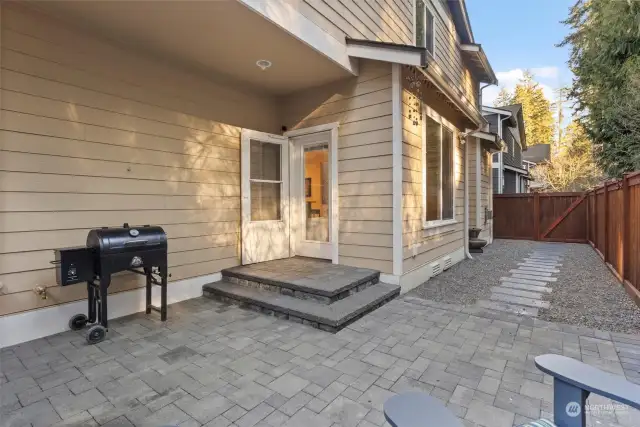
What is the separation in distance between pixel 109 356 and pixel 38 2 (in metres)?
3.20

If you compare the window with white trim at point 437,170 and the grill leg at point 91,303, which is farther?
the window with white trim at point 437,170

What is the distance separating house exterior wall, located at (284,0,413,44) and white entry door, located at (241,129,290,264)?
1833 millimetres

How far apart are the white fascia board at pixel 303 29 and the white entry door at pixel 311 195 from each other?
1.13 m

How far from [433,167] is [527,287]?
2318 mm

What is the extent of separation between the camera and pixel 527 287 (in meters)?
4.86

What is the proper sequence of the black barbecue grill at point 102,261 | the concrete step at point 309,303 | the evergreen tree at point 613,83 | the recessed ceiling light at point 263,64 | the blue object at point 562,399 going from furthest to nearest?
the evergreen tree at point 613,83, the recessed ceiling light at point 263,64, the concrete step at point 309,303, the black barbecue grill at point 102,261, the blue object at point 562,399

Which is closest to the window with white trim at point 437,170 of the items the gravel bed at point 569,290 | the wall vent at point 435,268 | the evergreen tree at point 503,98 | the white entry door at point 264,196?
the wall vent at point 435,268

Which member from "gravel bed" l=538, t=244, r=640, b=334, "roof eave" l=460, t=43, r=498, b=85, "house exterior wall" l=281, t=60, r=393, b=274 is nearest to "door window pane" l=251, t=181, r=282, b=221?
"house exterior wall" l=281, t=60, r=393, b=274

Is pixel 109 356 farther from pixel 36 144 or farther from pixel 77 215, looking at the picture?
pixel 36 144

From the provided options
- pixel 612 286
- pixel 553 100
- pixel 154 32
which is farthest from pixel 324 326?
pixel 553 100

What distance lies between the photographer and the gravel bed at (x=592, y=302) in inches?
134

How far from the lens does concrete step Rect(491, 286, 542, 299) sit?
14.5 feet

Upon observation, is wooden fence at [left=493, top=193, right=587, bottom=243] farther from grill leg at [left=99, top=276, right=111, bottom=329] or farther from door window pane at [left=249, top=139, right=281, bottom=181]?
grill leg at [left=99, top=276, right=111, bottom=329]

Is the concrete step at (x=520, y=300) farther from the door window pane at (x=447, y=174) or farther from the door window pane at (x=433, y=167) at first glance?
the door window pane at (x=447, y=174)
